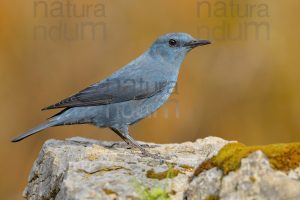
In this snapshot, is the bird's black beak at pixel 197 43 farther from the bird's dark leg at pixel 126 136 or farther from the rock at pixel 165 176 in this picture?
the rock at pixel 165 176

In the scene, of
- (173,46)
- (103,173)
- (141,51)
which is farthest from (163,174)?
(141,51)

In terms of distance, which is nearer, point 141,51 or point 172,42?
point 172,42

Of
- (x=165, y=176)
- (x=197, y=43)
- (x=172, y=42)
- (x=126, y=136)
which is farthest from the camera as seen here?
(x=172, y=42)

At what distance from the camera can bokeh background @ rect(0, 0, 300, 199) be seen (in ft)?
34.4

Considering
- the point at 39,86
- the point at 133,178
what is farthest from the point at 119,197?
the point at 39,86

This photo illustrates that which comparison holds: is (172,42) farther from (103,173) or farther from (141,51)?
(103,173)

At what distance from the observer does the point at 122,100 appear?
8703 millimetres

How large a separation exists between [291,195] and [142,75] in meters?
4.26

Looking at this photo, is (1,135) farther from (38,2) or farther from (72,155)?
(72,155)

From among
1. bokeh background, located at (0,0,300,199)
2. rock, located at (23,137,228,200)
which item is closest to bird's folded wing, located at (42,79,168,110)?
rock, located at (23,137,228,200)

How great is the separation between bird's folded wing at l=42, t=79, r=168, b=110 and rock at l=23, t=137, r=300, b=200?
46.7 inches

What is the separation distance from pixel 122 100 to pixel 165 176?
279 centimetres

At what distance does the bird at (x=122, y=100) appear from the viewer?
336 inches

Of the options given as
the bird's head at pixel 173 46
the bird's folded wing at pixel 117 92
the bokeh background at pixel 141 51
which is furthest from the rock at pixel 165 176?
the bokeh background at pixel 141 51
